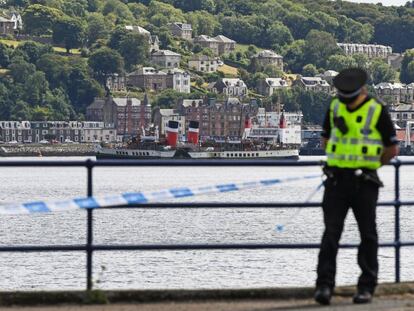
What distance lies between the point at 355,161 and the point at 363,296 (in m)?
0.94

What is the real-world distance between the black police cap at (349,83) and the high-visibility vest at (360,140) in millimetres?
153

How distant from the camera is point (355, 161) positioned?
38.2 ft

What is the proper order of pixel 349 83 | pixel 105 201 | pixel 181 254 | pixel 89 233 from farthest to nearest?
1. pixel 181 254
2. pixel 89 233
3. pixel 349 83
4. pixel 105 201

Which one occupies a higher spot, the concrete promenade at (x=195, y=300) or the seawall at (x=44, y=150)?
the concrete promenade at (x=195, y=300)

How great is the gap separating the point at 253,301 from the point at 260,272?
19.0 metres

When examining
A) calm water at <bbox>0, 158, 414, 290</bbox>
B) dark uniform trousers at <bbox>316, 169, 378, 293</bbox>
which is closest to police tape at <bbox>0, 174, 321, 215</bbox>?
dark uniform trousers at <bbox>316, 169, 378, 293</bbox>

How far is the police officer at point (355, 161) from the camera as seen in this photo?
11.6 m

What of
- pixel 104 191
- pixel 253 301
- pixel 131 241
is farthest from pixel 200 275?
pixel 104 191

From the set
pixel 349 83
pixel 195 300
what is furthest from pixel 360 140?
pixel 195 300

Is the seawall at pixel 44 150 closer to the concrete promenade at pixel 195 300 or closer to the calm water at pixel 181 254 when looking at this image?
the calm water at pixel 181 254

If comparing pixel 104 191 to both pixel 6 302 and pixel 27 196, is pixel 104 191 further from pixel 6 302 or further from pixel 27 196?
pixel 6 302

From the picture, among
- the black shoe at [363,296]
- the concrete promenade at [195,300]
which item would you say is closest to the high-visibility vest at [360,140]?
the black shoe at [363,296]

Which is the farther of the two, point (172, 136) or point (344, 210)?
point (172, 136)

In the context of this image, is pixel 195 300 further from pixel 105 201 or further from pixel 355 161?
pixel 355 161
